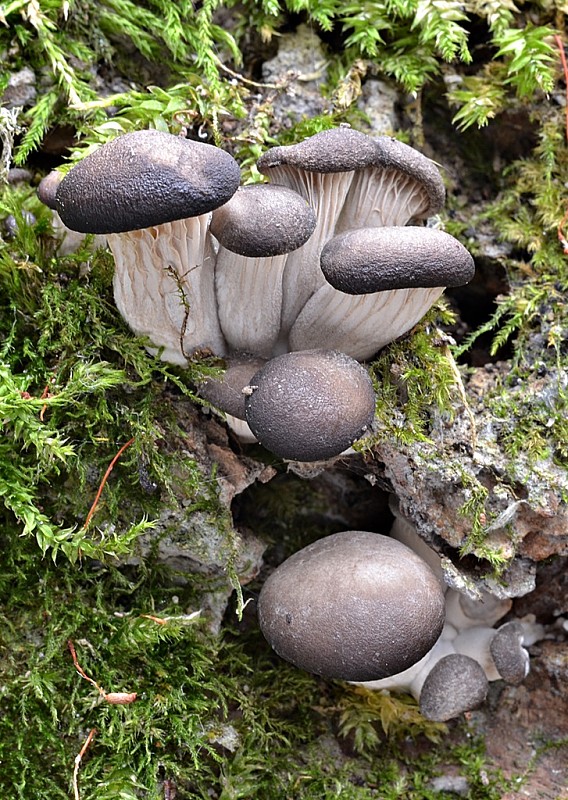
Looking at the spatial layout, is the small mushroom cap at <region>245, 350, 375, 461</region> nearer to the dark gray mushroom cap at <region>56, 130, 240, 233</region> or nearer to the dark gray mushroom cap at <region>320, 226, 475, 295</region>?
the dark gray mushroom cap at <region>320, 226, 475, 295</region>

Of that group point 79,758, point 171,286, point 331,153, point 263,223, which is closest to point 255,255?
point 263,223

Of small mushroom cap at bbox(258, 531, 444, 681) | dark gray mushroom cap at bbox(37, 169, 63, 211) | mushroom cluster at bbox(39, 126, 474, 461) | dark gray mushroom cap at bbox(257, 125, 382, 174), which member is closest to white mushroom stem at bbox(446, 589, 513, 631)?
small mushroom cap at bbox(258, 531, 444, 681)

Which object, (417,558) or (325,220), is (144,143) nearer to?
(325,220)

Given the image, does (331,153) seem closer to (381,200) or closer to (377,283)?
(381,200)

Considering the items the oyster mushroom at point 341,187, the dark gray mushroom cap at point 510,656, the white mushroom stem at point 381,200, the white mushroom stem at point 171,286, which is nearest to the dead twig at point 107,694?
the white mushroom stem at point 171,286

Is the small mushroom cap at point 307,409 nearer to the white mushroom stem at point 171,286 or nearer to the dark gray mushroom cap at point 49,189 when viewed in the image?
the white mushroom stem at point 171,286

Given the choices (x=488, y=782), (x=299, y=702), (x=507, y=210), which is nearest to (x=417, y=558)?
(x=299, y=702)

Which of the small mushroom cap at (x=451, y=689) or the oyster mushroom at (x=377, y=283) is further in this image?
the small mushroom cap at (x=451, y=689)
